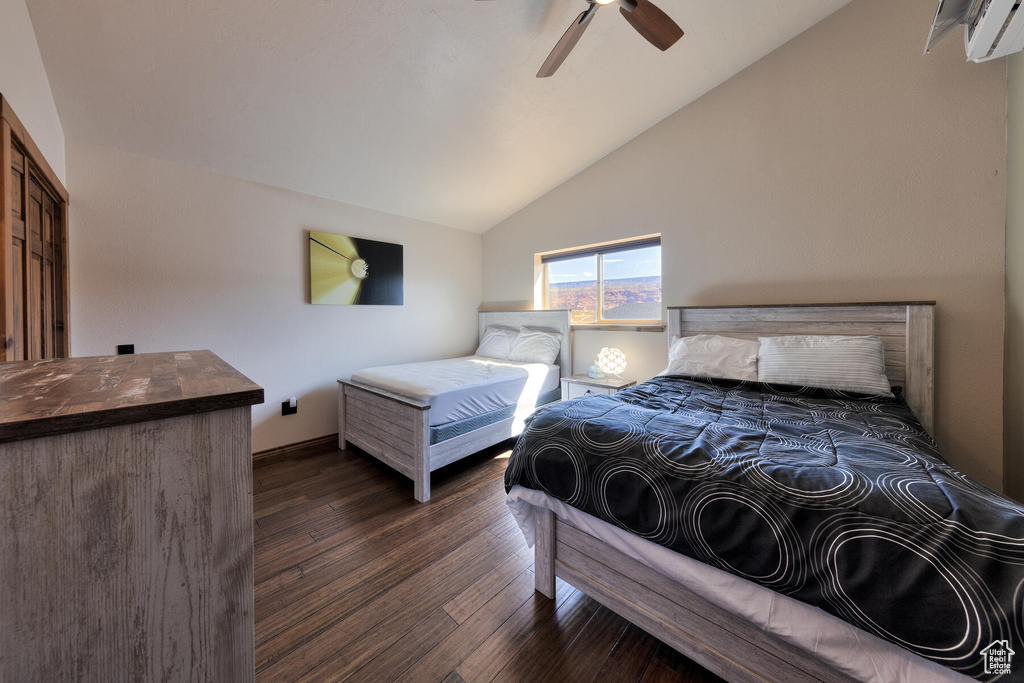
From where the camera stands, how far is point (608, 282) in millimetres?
3393

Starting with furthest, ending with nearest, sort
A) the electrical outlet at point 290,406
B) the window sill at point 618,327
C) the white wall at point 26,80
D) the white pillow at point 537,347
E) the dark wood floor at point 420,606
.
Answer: the white pillow at point 537,347 < the window sill at point 618,327 < the electrical outlet at point 290,406 < the white wall at point 26,80 < the dark wood floor at point 420,606

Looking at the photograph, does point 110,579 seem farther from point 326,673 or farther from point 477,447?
point 477,447

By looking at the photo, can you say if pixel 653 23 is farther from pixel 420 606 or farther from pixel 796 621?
pixel 420 606

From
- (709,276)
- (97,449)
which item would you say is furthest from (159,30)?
(709,276)

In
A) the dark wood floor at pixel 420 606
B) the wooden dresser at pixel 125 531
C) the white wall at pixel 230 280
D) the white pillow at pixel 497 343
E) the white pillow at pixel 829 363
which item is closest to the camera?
the wooden dresser at pixel 125 531

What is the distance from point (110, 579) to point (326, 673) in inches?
36.3

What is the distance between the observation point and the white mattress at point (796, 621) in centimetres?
76

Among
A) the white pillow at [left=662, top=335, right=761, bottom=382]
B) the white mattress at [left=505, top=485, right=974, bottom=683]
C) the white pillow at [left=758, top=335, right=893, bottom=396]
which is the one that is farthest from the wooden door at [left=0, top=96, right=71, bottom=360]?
the white pillow at [left=758, top=335, right=893, bottom=396]

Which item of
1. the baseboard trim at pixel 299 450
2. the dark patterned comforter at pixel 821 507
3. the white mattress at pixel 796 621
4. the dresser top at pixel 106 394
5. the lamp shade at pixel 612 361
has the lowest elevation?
the baseboard trim at pixel 299 450

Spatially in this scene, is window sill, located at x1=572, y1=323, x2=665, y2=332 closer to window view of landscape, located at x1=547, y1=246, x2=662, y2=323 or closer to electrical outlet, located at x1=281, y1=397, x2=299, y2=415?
window view of landscape, located at x1=547, y1=246, x2=662, y2=323

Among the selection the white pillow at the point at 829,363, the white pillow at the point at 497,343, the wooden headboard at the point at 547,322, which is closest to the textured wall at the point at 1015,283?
the white pillow at the point at 829,363

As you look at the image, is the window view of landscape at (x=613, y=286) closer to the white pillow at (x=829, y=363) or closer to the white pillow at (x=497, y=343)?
the white pillow at (x=497, y=343)

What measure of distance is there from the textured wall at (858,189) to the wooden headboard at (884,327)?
0.12m

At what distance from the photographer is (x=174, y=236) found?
7.80ft
